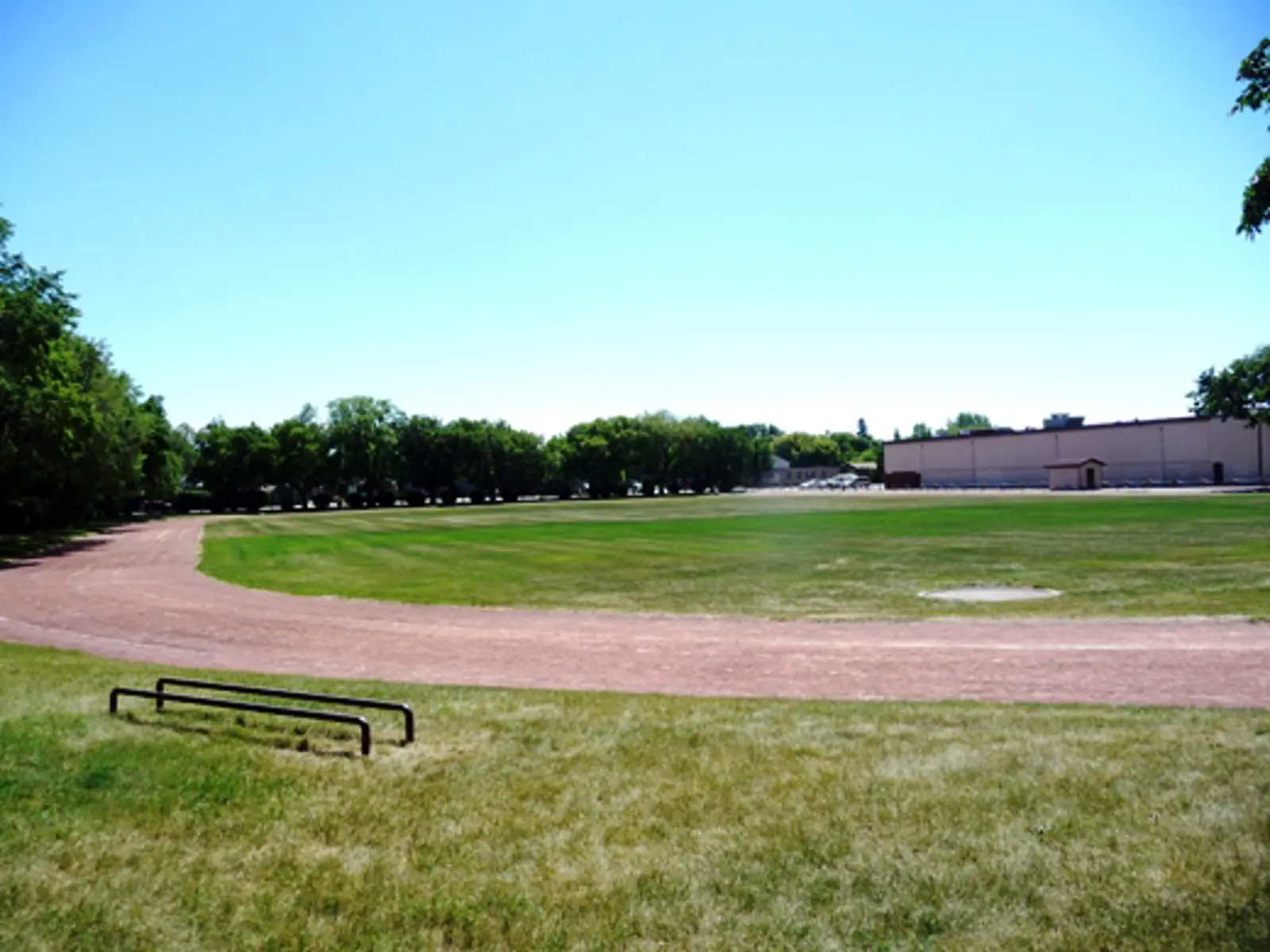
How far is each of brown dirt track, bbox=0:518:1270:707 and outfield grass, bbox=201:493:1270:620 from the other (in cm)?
188

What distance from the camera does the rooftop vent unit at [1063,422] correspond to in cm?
11888

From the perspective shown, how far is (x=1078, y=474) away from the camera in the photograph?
10156cm

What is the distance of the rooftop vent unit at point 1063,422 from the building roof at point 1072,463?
7.38 m

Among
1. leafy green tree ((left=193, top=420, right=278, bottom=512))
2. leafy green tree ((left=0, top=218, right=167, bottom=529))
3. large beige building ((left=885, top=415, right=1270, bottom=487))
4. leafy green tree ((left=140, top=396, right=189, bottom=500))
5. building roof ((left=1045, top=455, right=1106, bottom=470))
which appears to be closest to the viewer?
leafy green tree ((left=0, top=218, right=167, bottom=529))

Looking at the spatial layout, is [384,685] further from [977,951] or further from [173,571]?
[173,571]

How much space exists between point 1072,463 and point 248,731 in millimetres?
109150

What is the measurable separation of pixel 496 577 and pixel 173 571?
13231 millimetres

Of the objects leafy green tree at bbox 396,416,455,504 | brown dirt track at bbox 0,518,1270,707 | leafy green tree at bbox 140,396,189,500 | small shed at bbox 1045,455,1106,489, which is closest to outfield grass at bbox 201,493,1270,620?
brown dirt track at bbox 0,518,1270,707

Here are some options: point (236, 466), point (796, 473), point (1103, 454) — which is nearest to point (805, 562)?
point (1103, 454)

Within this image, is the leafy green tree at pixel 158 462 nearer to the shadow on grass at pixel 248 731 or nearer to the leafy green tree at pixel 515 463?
the leafy green tree at pixel 515 463

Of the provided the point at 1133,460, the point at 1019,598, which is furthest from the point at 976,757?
the point at 1133,460

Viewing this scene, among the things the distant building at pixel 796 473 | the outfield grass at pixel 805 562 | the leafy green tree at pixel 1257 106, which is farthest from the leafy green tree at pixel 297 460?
the leafy green tree at pixel 1257 106

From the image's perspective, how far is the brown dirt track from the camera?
11.7 m

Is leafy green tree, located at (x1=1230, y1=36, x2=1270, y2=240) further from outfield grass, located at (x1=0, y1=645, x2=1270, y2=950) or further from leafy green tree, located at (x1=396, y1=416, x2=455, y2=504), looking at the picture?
leafy green tree, located at (x1=396, y1=416, x2=455, y2=504)
